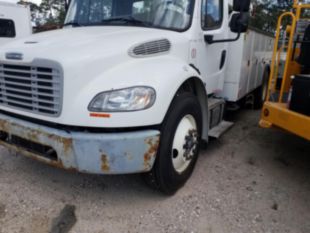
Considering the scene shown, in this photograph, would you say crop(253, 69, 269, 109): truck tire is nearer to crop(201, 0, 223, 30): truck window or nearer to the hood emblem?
crop(201, 0, 223, 30): truck window

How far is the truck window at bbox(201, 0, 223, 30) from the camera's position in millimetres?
3421

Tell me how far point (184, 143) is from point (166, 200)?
0.61 metres

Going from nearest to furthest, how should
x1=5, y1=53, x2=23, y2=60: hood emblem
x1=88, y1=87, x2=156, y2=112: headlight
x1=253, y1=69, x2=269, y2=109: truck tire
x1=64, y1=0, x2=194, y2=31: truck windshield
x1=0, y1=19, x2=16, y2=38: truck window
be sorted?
1. x1=88, y1=87, x2=156, y2=112: headlight
2. x1=5, y1=53, x2=23, y2=60: hood emblem
3. x1=64, y1=0, x2=194, y2=31: truck windshield
4. x1=253, y1=69, x2=269, y2=109: truck tire
5. x1=0, y1=19, x2=16, y2=38: truck window

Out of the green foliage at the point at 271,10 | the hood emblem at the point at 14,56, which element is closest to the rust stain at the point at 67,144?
the hood emblem at the point at 14,56

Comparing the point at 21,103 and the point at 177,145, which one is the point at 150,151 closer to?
the point at 177,145

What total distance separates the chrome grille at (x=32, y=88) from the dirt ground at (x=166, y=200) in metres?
0.97

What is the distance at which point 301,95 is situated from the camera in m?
2.90

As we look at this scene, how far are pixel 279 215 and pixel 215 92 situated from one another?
7.13 ft

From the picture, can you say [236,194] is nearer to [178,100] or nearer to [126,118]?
[178,100]

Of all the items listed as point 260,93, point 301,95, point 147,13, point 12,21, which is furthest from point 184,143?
point 12,21

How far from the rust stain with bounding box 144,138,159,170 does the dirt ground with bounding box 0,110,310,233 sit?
57 cm

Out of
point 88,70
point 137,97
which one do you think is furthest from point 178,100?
point 88,70

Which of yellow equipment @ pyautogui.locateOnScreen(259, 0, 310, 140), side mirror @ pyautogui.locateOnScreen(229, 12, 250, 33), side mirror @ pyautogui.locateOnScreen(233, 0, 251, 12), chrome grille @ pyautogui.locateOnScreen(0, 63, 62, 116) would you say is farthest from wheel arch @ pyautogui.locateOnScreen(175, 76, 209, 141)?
chrome grille @ pyautogui.locateOnScreen(0, 63, 62, 116)

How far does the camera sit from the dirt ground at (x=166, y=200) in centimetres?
251
